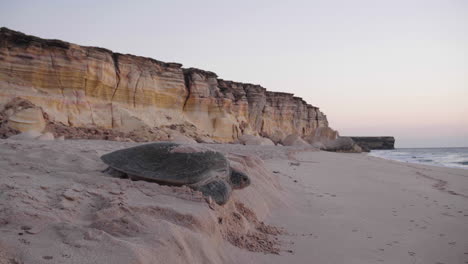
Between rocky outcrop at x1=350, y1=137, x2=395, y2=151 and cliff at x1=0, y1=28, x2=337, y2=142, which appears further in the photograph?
rocky outcrop at x1=350, y1=137, x2=395, y2=151

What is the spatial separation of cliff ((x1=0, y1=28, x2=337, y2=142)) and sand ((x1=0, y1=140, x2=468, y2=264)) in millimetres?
11812

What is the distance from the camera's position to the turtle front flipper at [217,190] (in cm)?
266

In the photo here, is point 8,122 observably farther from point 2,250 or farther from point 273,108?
point 273,108

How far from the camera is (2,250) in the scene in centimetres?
131

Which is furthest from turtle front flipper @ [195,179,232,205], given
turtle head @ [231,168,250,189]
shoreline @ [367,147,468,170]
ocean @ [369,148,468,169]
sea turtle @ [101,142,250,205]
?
ocean @ [369,148,468,169]

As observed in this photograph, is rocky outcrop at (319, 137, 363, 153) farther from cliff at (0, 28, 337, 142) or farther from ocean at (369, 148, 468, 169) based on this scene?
cliff at (0, 28, 337, 142)

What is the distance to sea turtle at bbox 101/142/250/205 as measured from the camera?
2.79 m

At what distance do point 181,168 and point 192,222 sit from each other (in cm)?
87

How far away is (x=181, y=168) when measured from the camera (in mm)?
2875

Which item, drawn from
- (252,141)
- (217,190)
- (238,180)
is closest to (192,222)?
(217,190)

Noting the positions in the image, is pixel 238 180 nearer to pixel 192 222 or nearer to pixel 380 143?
pixel 192 222

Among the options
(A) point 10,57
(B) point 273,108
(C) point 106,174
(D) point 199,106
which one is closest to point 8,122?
(A) point 10,57

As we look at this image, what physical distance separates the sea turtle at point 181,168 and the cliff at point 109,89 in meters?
12.1

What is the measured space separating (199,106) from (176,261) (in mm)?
22031
